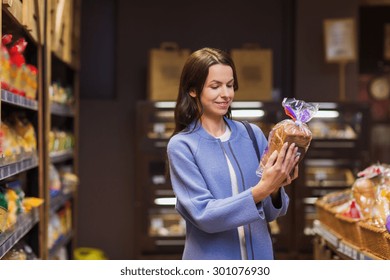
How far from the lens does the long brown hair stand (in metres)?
2.41

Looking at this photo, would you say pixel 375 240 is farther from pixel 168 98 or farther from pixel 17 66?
pixel 168 98

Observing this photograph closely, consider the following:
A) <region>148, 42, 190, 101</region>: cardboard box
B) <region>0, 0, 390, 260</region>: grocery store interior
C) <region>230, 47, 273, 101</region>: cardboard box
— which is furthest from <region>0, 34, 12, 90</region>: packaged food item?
<region>230, 47, 273, 101</region>: cardboard box

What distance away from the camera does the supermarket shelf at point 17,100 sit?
10.6 ft

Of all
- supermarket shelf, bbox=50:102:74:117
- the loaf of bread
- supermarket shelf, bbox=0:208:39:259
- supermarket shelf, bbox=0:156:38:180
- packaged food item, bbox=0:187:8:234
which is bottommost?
supermarket shelf, bbox=0:208:39:259

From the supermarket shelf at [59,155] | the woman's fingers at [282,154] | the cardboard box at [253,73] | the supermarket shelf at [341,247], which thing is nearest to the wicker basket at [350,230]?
the supermarket shelf at [341,247]

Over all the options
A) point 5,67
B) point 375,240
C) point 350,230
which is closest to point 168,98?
point 5,67

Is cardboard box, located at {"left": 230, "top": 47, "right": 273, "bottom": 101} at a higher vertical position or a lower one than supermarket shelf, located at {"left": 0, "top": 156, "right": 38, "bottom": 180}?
higher

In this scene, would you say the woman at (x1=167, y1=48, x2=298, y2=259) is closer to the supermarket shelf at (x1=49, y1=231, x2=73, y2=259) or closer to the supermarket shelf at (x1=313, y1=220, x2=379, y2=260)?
the supermarket shelf at (x1=313, y1=220, x2=379, y2=260)

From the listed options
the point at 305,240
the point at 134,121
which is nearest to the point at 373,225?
Result: the point at 305,240

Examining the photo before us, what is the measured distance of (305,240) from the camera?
6.95 metres

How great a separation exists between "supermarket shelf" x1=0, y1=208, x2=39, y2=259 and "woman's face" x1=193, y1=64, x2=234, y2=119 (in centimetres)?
117

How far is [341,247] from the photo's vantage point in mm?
3492
